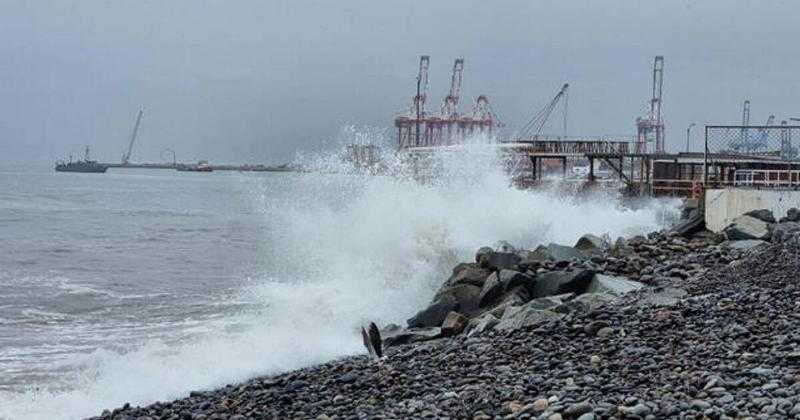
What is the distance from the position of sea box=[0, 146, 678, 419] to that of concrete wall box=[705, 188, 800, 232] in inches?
245

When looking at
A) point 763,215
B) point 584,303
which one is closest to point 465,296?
point 584,303

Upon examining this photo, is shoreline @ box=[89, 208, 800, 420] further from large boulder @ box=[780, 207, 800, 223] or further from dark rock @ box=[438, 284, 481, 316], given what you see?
large boulder @ box=[780, 207, 800, 223]

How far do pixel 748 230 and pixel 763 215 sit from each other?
1.81 m

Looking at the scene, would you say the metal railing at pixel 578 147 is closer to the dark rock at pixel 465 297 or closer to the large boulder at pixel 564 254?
the large boulder at pixel 564 254

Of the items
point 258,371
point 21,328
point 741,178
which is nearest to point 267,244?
point 741,178

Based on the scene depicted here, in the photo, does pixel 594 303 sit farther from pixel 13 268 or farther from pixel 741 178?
pixel 13 268

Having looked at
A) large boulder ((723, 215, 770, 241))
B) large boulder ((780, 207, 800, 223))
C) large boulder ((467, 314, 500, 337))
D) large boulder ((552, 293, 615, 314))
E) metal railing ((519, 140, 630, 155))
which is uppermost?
metal railing ((519, 140, 630, 155))

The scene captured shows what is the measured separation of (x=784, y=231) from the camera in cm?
1816

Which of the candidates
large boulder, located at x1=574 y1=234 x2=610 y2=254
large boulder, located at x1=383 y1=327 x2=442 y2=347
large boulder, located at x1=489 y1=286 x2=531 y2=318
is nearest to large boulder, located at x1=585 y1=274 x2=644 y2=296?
large boulder, located at x1=489 y1=286 x2=531 y2=318

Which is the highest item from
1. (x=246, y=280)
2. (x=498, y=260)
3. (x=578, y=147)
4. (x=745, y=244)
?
(x=578, y=147)

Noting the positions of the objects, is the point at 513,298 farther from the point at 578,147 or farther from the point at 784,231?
the point at 578,147

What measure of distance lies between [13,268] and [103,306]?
969 centimetres

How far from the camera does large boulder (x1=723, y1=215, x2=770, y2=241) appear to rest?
771 inches

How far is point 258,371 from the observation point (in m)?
14.1
